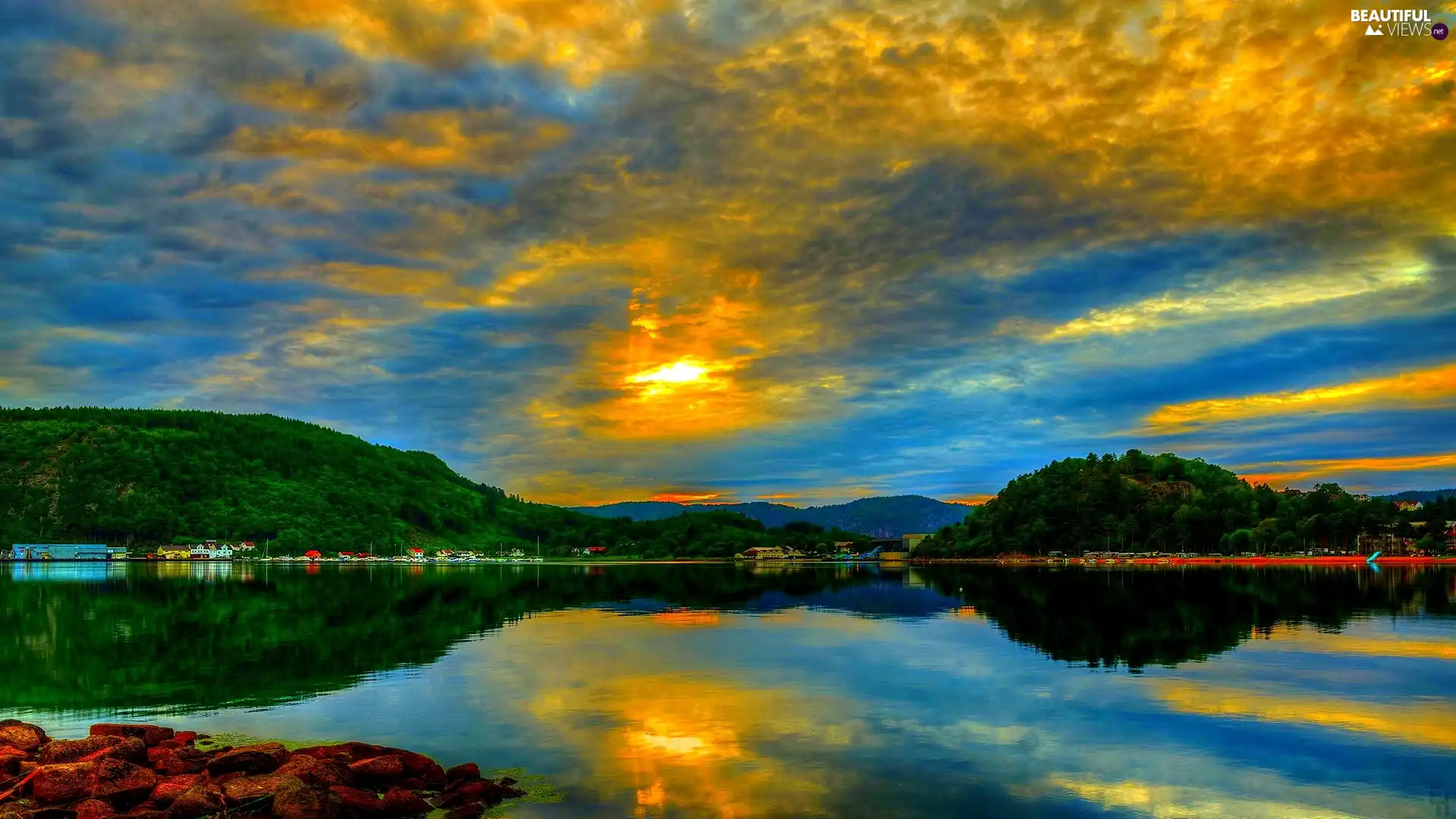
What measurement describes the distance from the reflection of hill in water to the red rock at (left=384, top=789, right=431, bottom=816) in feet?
62.1

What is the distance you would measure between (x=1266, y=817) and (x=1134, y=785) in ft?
12.3

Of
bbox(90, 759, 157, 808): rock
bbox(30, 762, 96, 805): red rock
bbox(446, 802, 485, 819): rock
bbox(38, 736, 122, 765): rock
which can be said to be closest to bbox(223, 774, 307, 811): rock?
bbox(90, 759, 157, 808): rock

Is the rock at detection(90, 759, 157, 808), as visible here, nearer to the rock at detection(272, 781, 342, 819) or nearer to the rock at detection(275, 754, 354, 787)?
the rock at detection(275, 754, 354, 787)

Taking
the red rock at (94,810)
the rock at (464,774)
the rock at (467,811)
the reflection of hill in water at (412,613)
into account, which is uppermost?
the red rock at (94,810)

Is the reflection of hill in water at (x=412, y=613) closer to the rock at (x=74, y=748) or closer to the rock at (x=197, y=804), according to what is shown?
the rock at (x=74, y=748)

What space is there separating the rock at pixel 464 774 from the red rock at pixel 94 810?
8.05 metres

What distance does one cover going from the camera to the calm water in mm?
27156

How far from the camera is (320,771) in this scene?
2527 cm

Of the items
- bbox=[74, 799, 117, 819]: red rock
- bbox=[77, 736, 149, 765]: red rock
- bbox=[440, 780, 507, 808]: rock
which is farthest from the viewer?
bbox=[77, 736, 149, 765]: red rock

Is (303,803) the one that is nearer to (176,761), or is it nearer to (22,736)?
(176,761)

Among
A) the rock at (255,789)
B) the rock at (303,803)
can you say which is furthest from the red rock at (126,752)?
the rock at (303,803)

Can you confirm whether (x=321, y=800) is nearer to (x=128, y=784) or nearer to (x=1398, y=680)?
(x=128, y=784)

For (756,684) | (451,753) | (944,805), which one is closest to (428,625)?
(756,684)

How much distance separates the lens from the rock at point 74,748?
87.6 feet
